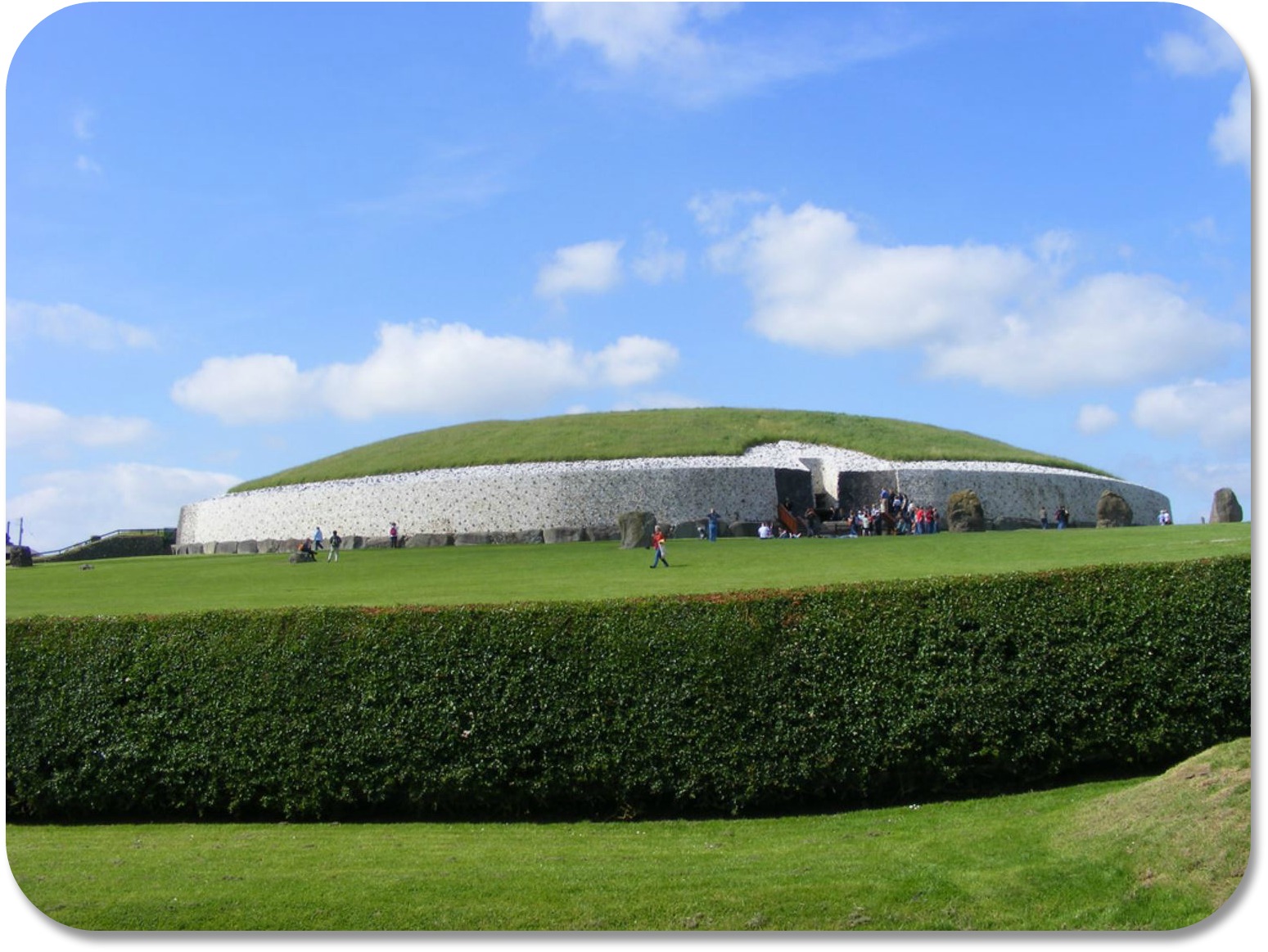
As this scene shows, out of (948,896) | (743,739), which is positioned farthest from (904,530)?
(948,896)

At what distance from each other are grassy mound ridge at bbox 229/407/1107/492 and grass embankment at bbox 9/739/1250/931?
32.3 m

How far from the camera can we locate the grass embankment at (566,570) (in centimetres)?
1895

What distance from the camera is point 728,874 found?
8680mm

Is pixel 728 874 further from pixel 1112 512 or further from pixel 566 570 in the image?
pixel 1112 512

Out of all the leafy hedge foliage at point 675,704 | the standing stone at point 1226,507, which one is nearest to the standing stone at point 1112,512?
the standing stone at point 1226,507

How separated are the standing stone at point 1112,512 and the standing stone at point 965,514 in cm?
441

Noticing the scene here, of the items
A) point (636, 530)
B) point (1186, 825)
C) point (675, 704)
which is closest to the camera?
point (1186, 825)

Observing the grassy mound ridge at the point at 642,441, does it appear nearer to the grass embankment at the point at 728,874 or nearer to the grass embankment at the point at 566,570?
the grass embankment at the point at 566,570

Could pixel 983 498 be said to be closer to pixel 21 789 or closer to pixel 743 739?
pixel 743 739

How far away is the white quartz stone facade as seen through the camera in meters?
38.3

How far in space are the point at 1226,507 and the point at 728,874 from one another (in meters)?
29.7

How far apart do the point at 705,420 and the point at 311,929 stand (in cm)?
4090

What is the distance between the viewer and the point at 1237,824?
8.10 meters

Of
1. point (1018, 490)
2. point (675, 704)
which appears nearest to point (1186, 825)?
point (675, 704)
